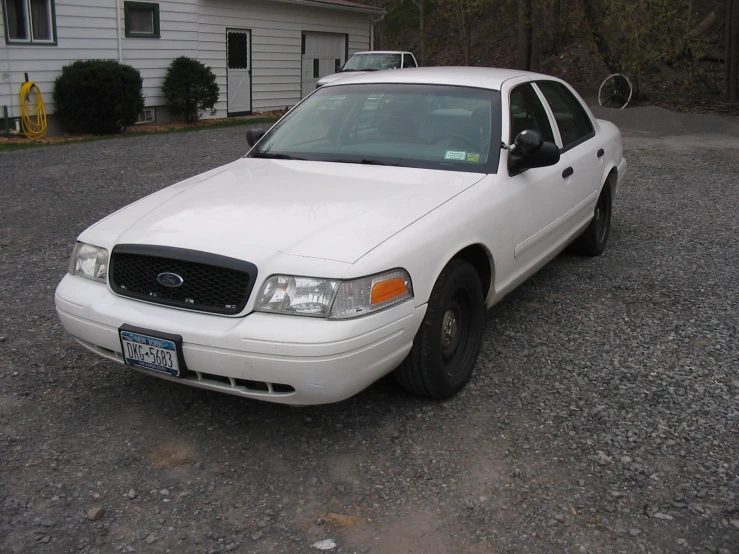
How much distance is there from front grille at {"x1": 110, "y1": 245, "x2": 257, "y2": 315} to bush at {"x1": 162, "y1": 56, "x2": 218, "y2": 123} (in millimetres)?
14472

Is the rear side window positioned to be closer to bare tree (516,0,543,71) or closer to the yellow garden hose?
the yellow garden hose

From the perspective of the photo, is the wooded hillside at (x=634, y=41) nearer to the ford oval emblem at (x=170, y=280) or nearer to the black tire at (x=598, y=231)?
the black tire at (x=598, y=231)

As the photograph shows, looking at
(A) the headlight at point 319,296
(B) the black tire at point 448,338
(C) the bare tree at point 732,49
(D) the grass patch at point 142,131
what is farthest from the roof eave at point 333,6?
(A) the headlight at point 319,296

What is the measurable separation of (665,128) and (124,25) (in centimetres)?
1128

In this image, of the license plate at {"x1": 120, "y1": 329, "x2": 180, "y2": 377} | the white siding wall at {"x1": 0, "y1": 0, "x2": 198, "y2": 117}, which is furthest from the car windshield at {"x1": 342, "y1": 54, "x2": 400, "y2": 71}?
the license plate at {"x1": 120, "y1": 329, "x2": 180, "y2": 377}

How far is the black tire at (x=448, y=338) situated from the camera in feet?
12.1

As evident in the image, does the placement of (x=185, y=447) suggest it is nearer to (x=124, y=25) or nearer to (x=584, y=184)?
(x=584, y=184)

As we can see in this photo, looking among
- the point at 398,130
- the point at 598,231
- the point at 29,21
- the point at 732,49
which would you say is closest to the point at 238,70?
the point at 29,21

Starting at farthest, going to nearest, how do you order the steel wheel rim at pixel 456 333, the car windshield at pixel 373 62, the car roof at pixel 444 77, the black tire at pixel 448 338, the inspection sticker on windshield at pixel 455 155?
1. the car windshield at pixel 373 62
2. the car roof at pixel 444 77
3. the inspection sticker on windshield at pixel 455 155
4. the steel wheel rim at pixel 456 333
5. the black tire at pixel 448 338

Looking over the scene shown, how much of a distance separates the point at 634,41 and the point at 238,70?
9332mm

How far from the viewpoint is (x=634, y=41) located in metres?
17.1

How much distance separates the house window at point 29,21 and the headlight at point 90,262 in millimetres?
11832

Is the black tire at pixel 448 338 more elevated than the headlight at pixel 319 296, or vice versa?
the headlight at pixel 319 296

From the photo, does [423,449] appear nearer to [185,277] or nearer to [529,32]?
[185,277]
